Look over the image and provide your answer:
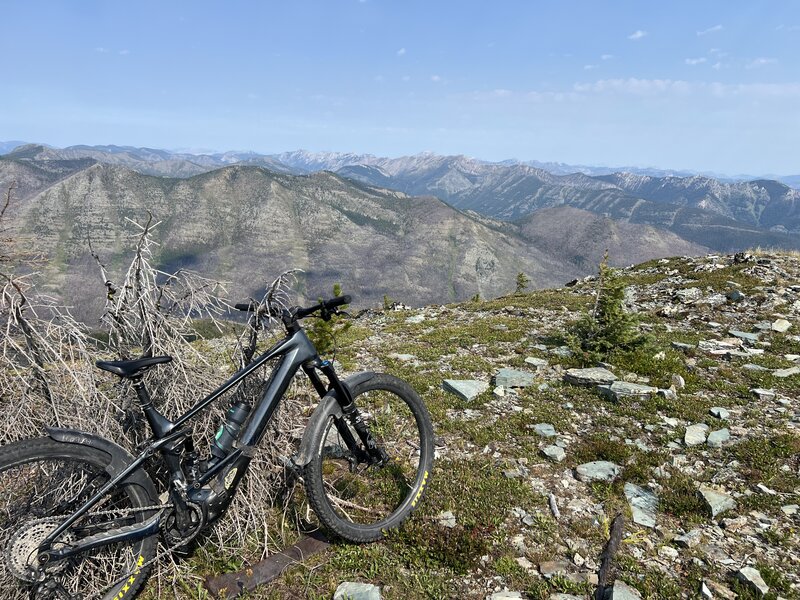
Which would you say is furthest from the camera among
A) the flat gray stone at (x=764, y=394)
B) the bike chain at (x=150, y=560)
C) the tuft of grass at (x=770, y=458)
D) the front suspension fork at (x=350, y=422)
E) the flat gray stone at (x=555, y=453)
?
the flat gray stone at (x=764, y=394)

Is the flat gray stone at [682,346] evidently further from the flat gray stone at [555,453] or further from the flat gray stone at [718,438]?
the flat gray stone at [555,453]

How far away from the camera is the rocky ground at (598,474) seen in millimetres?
4957

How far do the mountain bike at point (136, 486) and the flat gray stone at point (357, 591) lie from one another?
53 cm

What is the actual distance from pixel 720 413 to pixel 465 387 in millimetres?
5131

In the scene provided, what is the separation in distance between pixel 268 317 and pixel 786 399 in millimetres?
10673

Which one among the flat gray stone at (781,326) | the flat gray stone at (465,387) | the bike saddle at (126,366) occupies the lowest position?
the flat gray stone at (465,387)

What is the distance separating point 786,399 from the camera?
9.11 meters

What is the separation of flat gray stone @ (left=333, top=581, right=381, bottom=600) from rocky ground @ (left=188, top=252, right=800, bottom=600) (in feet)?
0.07

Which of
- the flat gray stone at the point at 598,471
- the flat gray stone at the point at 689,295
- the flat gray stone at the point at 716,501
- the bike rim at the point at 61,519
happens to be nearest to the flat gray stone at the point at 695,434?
the flat gray stone at the point at 716,501

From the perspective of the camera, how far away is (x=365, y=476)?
6699 millimetres

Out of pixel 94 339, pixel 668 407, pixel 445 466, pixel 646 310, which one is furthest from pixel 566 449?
pixel 646 310

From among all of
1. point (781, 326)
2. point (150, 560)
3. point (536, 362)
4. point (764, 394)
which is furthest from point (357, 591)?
point (781, 326)

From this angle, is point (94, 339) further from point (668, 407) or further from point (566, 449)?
point (668, 407)

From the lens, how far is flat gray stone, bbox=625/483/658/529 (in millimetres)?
5867
